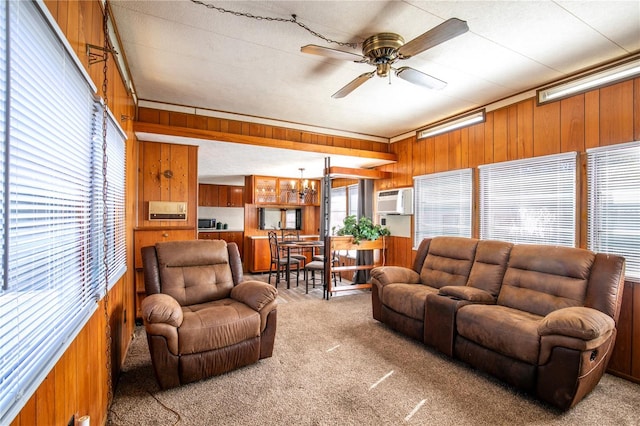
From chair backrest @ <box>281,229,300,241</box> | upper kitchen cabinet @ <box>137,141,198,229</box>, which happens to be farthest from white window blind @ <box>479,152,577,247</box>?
chair backrest @ <box>281,229,300,241</box>

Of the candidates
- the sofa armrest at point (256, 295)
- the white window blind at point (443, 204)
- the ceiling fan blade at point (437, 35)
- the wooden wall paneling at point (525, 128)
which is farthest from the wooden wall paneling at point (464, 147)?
the sofa armrest at point (256, 295)

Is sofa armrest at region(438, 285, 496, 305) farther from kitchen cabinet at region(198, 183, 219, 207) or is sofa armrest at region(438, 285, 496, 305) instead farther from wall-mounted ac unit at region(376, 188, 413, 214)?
kitchen cabinet at region(198, 183, 219, 207)

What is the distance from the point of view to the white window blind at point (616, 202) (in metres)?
2.57

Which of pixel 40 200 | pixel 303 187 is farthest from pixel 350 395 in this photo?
pixel 303 187

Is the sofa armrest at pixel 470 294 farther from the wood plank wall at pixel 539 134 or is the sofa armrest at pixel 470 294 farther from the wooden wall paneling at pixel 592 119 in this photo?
the wooden wall paneling at pixel 592 119

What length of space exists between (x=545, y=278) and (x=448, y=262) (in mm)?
996

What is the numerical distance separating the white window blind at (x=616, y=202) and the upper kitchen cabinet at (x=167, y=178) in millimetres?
4382

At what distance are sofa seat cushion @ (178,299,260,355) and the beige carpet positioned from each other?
1.03ft

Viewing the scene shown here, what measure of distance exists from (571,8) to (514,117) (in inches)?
61.6

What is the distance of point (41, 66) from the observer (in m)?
1.07

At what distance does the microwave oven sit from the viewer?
8.02 meters

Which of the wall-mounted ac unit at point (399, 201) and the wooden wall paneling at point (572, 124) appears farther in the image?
the wall-mounted ac unit at point (399, 201)

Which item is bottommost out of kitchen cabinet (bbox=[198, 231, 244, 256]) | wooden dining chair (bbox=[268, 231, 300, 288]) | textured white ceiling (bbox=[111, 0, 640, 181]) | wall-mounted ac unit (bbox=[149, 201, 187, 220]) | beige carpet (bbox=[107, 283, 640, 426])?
beige carpet (bbox=[107, 283, 640, 426])

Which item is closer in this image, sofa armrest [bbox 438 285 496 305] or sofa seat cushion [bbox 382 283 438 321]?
sofa armrest [bbox 438 285 496 305]
